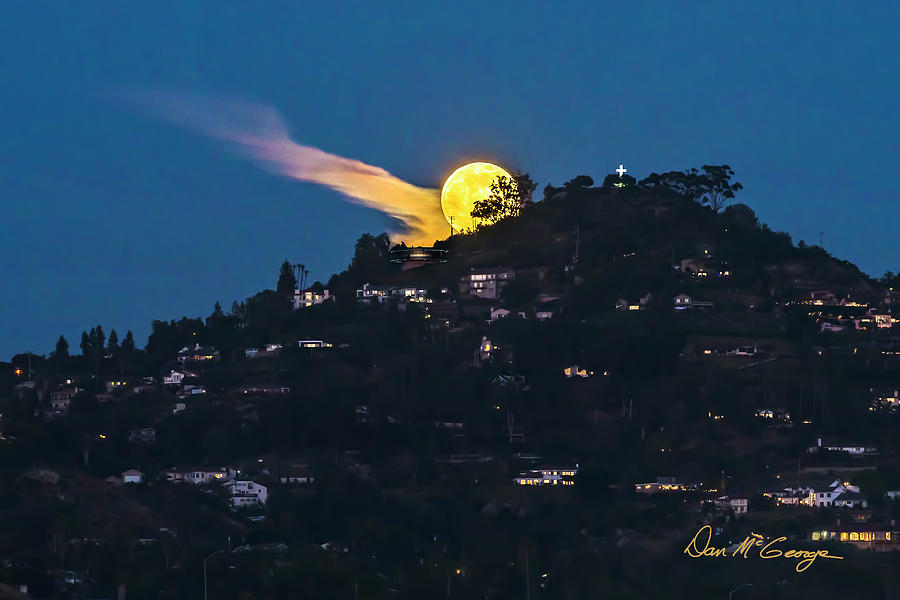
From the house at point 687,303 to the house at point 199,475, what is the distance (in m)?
31.9

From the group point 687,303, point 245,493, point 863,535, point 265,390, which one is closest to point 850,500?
point 863,535

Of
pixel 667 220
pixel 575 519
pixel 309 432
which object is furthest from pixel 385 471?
pixel 667 220

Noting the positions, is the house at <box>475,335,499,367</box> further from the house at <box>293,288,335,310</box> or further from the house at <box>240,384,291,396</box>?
the house at <box>293,288,335,310</box>

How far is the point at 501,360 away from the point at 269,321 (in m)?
17.7

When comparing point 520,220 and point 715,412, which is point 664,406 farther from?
point 520,220

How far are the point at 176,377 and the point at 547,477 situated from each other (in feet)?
97.8

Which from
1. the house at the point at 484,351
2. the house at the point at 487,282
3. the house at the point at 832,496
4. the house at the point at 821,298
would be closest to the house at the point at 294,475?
the house at the point at 484,351

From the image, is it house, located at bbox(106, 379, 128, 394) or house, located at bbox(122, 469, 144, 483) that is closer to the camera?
house, located at bbox(122, 469, 144, 483)

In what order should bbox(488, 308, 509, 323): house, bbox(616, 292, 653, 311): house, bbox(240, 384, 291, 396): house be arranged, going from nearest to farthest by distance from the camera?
bbox(240, 384, 291, 396): house → bbox(616, 292, 653, 311): house → bbox(488, 308, 509, 323): house

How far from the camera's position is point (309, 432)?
357ft

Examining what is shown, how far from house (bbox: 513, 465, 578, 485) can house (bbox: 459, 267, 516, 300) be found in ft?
99.9

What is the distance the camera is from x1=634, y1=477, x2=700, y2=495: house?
98938 millimetres
